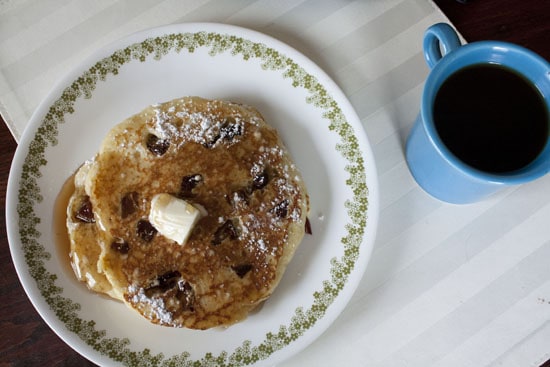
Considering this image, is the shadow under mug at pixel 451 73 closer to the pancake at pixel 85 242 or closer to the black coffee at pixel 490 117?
the black coffee at pixel 490 117

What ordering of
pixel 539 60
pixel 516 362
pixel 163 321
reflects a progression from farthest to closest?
pixel 516 362 < pixel 163 321 < pixel 539 60

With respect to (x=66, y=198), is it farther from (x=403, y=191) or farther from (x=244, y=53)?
(x=403, y=191)

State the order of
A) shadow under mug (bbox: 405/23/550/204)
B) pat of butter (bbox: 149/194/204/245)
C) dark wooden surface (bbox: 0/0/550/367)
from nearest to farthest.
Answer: shadow under mug (bbox: 405/23/550/204) → pat of butter (bbox: 149/194/204/245) → dark wooden surface (bbox: 0/0/550/367)

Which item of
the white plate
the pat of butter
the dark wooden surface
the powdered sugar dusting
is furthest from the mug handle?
the powdered sugar dusting

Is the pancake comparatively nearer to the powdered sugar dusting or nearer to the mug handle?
the powdered sugar dusting

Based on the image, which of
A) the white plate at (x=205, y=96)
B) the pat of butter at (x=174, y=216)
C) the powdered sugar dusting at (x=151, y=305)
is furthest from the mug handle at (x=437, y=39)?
the powdered sugar dusting at (x=151, y=305)

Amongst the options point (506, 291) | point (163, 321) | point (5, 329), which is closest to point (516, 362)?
point (506, 291)
